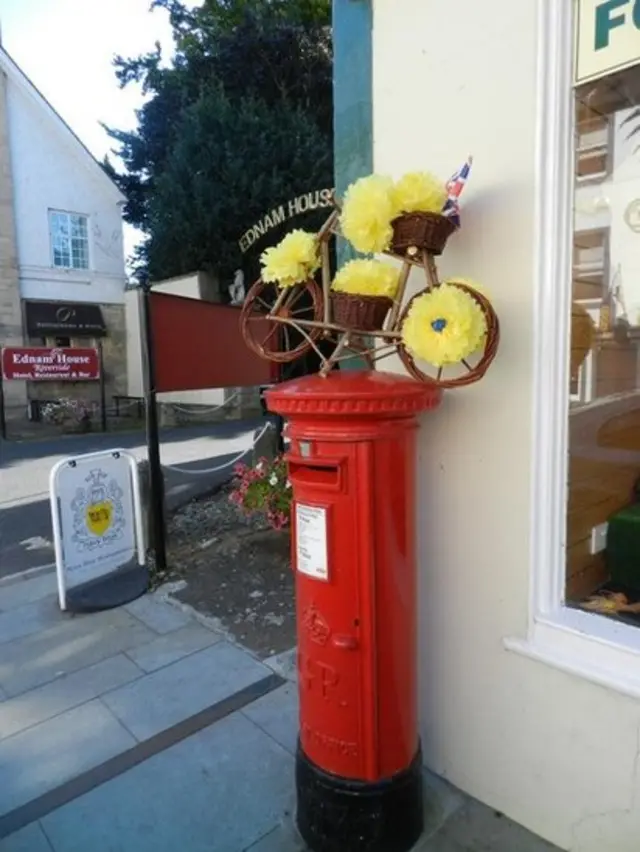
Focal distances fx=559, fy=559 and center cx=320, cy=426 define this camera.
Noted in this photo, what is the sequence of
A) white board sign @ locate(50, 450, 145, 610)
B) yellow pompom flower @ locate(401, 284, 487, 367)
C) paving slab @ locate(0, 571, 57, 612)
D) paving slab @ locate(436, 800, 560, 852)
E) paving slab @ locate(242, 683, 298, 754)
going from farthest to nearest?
1. paving slab @ locate(0, 571, 57, 612)
2. white board sign @ locate(50, 450, 145, 610)
3. paving slab @ locate(242, 683, 298, 754)
4. paving slab @ locate(436, 800, 560, 852)
5. yellow pompom flower @ locate(401, 284, 487, 367)

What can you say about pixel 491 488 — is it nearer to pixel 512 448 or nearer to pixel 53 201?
pixel 512 448

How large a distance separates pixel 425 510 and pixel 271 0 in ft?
56.5

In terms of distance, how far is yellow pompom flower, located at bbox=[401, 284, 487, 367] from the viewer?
157 centimetres

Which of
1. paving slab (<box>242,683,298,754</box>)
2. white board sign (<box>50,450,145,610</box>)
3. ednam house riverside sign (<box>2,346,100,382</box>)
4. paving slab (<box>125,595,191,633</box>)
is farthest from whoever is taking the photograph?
ednam house riverside sign (<box>2,346,100,382</box>)

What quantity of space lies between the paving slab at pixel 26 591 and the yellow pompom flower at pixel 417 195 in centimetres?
372

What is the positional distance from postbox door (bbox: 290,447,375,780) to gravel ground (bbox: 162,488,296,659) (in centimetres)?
137

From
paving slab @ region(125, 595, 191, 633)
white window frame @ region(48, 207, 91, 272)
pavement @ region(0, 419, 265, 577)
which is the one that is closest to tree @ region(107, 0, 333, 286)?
white window frame @ region(48, 207, 91, 272)

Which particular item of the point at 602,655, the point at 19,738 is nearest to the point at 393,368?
the point at 602,655

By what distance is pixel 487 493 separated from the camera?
1.95 meters

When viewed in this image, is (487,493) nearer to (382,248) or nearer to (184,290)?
(382,248)

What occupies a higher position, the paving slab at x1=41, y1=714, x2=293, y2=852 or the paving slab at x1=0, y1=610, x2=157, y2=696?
the paving slab at x1=0, y1=610, x2=157, y2=696

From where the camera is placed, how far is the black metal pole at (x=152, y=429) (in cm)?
402

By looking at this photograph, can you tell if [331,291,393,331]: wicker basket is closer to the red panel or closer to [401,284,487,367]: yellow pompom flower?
[401,284,487,367]: yellow pompom flower

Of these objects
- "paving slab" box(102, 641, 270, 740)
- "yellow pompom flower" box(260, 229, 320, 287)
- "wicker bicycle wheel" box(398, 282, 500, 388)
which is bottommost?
"paving slab" box(102, 641, 270, 740)
